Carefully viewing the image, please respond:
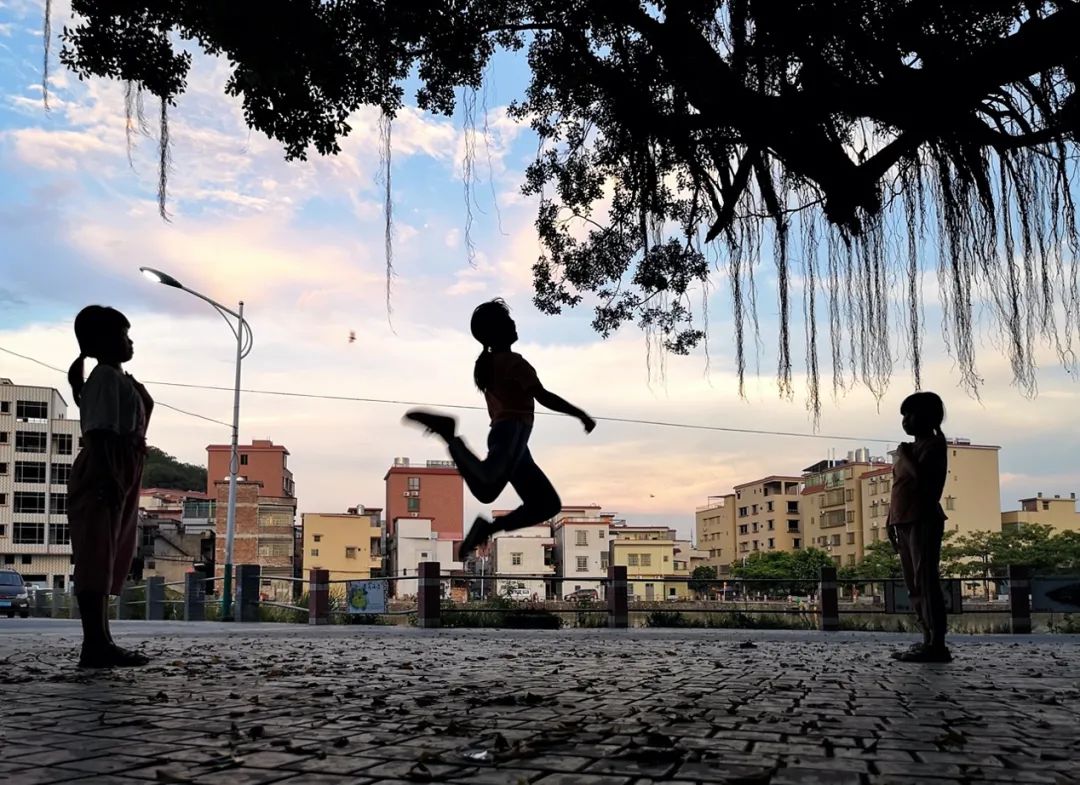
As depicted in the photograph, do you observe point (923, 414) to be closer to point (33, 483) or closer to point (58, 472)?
point (33, 483)

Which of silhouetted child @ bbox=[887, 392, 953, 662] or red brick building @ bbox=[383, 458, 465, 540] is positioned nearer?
silhouetted child @ bbox=[887, 392, 953, 662]

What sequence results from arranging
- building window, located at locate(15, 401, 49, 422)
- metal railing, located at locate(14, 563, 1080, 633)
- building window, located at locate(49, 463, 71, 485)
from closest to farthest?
metal railing, located at locate(14, 563, 1080, 633)
building window, located at locate(15, 401, 49, 422)
building window, located at locate(49, 463, 71, 485)

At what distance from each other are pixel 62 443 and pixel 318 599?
68509 mm

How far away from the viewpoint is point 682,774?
3070 mm

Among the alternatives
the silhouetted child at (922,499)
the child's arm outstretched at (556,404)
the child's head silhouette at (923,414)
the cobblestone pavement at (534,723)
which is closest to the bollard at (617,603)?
the cobblestone pavement at (534,723)

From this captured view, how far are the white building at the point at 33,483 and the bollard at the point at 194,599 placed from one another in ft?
193

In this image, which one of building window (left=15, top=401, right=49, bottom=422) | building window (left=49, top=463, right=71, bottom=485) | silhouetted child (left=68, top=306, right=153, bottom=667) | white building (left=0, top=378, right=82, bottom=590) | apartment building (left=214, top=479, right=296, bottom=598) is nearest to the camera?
silhouetted child (left=68, top=306, right=153, bottom=667)

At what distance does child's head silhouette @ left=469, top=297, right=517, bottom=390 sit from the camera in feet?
17.8

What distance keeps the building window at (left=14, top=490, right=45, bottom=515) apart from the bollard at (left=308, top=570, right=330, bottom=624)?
66148 millimetres

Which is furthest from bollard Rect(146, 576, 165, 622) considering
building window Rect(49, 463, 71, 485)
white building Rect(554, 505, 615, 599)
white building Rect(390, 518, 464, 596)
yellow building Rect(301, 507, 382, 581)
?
white building Rect(554, 505, 615, 599)

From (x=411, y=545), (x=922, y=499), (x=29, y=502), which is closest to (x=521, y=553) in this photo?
(x=411, y=545)

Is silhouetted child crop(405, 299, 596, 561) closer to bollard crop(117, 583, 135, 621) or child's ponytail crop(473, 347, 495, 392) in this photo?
child's ponytail crop(473, 347, 495, 392)

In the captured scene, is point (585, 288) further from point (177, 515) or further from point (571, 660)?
point (177, 515)

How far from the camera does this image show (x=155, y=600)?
23844mm
